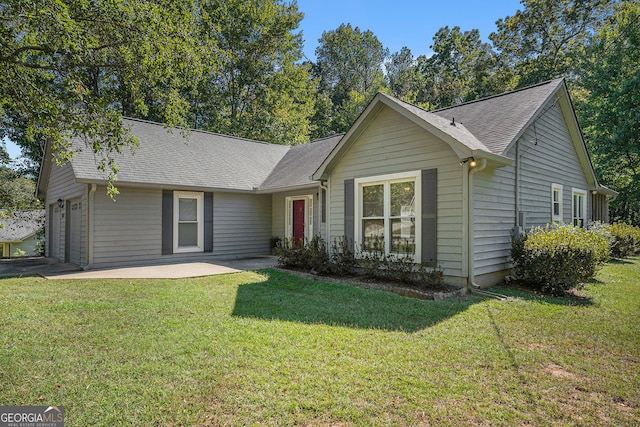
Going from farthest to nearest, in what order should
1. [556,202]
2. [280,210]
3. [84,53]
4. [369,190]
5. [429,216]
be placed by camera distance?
[280,210], [556,202], [369,190], [429,216], [84,53]

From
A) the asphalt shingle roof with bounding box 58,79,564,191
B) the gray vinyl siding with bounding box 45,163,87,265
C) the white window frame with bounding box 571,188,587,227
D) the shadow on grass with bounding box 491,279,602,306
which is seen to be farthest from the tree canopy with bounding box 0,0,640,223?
the shadow on grass with bounding box 491,279,602,306

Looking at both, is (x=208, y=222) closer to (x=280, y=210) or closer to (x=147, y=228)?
(x=147, y=228)

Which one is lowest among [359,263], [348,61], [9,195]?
[359,263]

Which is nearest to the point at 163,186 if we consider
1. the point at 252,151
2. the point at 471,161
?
the point at 252,151

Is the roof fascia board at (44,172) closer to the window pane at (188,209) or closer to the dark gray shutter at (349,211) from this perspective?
the window pane at (188,209)

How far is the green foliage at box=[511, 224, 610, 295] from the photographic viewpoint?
20.5ft

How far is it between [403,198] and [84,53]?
236 inches

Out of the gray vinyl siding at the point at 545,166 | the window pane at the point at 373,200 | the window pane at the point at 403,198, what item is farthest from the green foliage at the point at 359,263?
the gray vinyl siding at the point at 545,166

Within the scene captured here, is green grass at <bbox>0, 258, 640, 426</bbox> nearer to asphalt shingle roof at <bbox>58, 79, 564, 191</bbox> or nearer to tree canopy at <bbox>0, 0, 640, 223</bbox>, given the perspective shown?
tree canopy at <bbox>0, 0, 640, 223</bbox>

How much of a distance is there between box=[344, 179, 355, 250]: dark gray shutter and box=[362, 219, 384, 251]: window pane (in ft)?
1.00

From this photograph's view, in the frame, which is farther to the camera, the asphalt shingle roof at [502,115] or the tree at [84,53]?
the asphalt shingle roof at [502,115]

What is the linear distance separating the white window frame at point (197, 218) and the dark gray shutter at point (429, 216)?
7384mm

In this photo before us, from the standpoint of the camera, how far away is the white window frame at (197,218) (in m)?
10.8

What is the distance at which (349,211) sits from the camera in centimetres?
834
